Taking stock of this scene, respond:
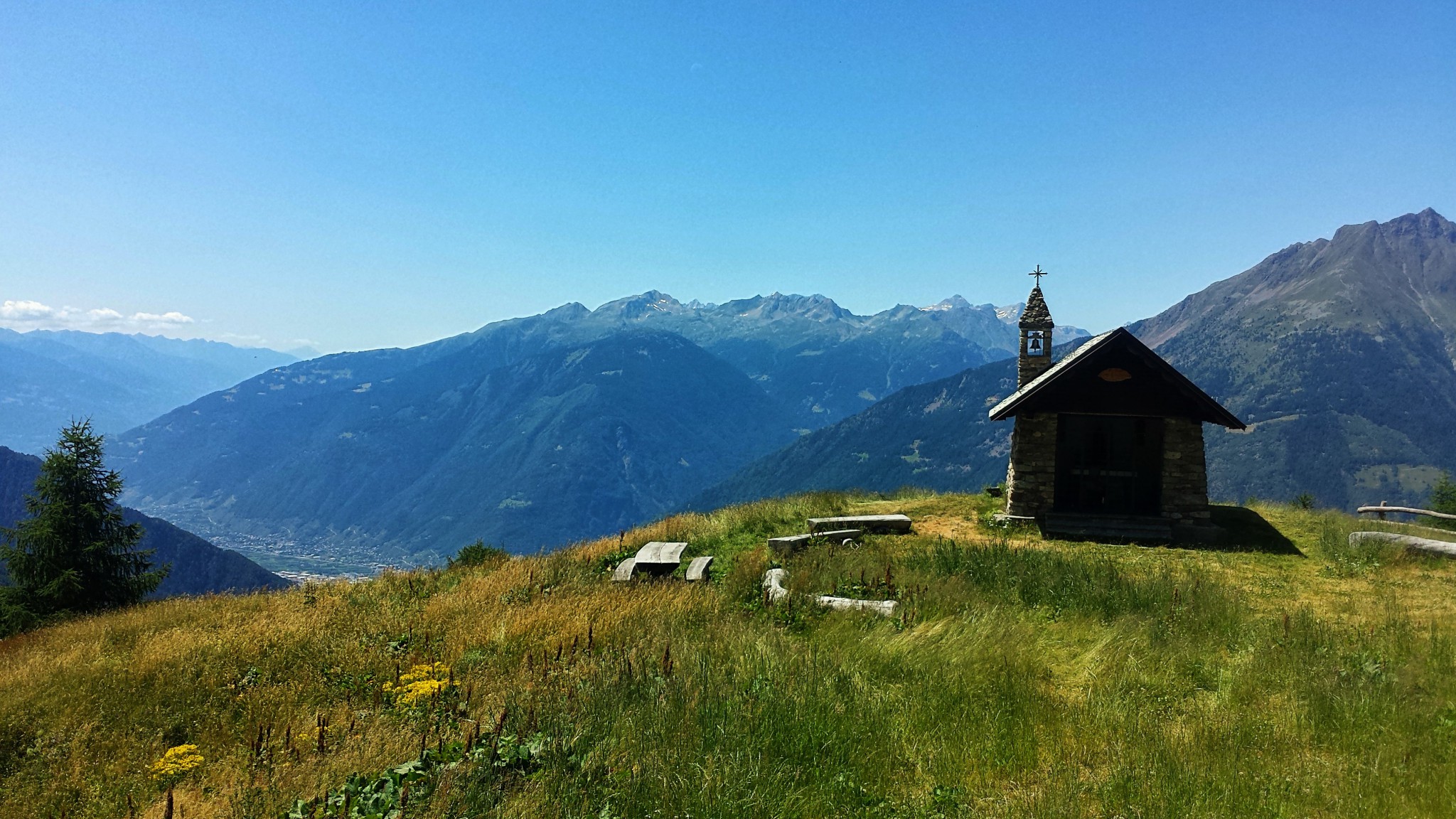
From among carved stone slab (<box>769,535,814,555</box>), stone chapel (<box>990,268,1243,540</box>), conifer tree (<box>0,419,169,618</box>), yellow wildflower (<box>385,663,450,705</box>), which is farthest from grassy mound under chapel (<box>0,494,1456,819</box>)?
conifer tree (<box>0,419,169,618</box>)

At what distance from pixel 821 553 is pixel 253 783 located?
995 cm

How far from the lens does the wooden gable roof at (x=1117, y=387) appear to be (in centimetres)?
1964

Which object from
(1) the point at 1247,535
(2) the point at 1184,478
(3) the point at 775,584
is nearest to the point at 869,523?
(3) the point at 775,584

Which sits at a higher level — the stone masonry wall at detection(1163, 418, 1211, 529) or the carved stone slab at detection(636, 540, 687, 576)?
the stone masonry wall at detection(1163, 418, 1211, 529)

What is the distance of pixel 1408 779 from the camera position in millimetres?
5008

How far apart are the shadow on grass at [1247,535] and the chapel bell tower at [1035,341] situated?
7584mm

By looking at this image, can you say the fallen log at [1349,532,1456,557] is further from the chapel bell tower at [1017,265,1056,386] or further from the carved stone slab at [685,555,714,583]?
the carved stone slab at [685,555,714,583]

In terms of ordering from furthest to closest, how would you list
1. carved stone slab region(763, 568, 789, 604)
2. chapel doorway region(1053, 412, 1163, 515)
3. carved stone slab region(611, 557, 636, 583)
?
chapel doorway region(1053, 412, 1163, 515)
carved stone slab region(611, 557, 636, 583)
carved stone slab region(763, 568, 789, 604)

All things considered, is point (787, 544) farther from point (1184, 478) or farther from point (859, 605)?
point (1184, 478)

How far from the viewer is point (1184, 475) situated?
19547 millimetres

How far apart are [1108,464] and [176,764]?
23602 millimetres

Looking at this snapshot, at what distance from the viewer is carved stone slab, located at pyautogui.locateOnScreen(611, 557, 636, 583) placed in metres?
12.6

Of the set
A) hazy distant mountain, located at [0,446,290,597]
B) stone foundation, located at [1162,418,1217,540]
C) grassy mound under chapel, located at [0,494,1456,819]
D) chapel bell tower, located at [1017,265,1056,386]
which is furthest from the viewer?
hazy distant mountain, located at [0,446,290,597]

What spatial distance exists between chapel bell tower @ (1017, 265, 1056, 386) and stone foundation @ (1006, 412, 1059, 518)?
6.59 meters
